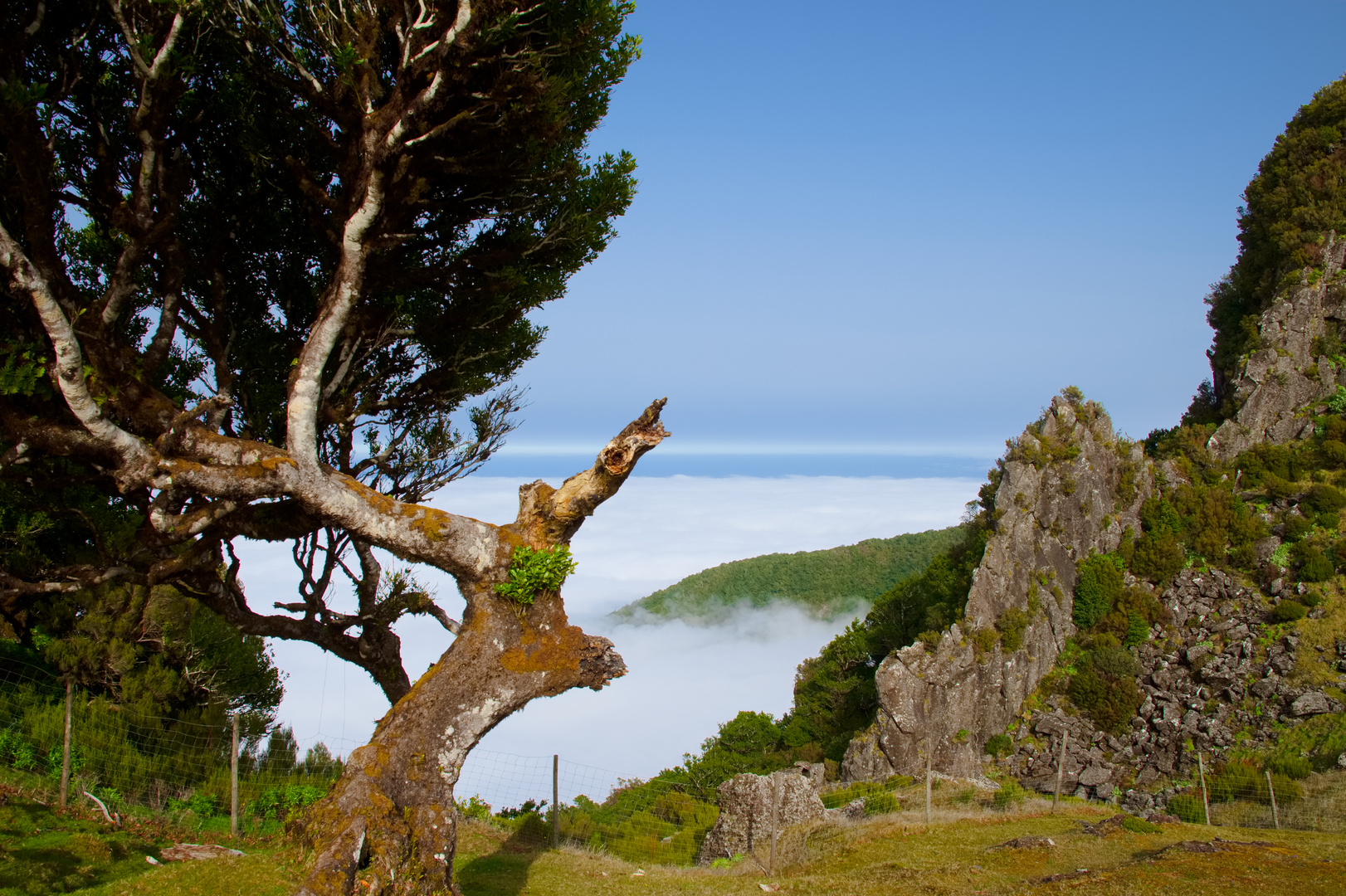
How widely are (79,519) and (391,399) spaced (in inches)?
230

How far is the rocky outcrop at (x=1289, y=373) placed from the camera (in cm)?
3625

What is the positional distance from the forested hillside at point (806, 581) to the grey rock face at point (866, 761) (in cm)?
7450

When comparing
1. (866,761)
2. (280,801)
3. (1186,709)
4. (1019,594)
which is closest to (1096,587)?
(1019,594)

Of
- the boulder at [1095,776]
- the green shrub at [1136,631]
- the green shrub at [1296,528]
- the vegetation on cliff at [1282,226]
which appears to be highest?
the vegetation on cliff at [1282,226]

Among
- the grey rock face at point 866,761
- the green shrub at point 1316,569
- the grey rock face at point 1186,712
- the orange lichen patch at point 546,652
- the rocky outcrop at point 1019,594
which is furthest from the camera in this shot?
the green shrub at point 1316,569

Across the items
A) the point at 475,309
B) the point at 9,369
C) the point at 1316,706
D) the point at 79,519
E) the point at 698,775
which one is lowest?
Result: the point at 698,775

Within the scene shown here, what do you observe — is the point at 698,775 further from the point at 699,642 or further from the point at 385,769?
the point at 699,642

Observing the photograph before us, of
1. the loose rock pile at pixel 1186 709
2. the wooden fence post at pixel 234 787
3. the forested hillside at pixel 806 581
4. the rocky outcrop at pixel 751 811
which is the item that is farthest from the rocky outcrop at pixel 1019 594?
the forested hillside at pixel 806 581

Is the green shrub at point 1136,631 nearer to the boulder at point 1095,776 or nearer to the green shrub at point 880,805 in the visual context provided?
the boulder at point 1095,776

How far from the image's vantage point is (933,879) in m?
11.1

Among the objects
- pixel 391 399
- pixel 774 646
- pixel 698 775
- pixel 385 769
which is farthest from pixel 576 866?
pixel 774 646

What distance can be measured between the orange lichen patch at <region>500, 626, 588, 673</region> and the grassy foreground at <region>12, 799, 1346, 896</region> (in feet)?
8.92

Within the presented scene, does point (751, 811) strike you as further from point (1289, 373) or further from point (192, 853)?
point (1289, 373)

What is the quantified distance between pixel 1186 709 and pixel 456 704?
93.4ft
